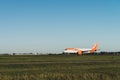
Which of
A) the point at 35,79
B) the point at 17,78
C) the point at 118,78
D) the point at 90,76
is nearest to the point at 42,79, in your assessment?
the point at 35,79

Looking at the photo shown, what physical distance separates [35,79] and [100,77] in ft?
29.1

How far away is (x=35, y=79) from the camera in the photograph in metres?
40.8

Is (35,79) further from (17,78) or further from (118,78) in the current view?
(118,78)

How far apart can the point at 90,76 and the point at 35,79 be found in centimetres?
782

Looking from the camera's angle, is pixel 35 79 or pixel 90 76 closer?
pixel 35 79

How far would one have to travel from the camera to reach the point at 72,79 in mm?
41094

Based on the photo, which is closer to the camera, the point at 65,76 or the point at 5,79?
the point at 5,79

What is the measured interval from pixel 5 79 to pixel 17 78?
6.41 ft

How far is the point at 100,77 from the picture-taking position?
1689 inches

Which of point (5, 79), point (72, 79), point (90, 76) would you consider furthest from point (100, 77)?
point (5, 79)

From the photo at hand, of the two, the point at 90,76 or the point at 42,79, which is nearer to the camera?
the point at 42,79

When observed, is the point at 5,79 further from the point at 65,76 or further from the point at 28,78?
the point at 65,76

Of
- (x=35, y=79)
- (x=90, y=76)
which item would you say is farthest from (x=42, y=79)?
(x=90, y=76)

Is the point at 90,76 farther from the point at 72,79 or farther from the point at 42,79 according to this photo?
the point at 42,79
